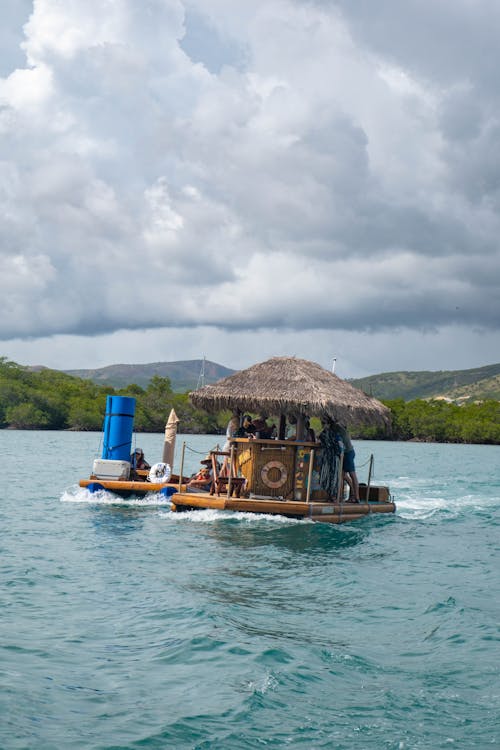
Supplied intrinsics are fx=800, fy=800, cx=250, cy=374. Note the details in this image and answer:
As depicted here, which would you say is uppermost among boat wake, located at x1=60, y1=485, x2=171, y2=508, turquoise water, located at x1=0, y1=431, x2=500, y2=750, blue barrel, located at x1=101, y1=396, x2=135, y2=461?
blue barrel, located at x1=101, y1=396, x2=135, y2=461

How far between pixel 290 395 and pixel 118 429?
281 inches

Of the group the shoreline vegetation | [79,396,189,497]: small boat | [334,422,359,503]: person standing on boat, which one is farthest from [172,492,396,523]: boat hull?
the shoreline vegetation

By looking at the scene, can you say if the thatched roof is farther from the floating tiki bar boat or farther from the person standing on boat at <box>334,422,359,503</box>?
the person standing on boat at <box>334,422,359,503</box>

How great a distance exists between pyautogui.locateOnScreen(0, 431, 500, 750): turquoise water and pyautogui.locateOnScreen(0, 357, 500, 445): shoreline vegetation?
107422 mm

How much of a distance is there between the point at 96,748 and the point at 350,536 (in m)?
12.8

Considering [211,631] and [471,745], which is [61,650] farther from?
[471,745]

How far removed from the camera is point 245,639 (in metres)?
9.73

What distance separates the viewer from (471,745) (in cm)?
690

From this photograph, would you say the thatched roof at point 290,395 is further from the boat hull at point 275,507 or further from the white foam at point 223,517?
the white foam at point 223,517

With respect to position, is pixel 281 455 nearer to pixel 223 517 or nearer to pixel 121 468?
pixel 223 517

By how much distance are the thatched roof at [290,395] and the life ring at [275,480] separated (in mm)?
1341

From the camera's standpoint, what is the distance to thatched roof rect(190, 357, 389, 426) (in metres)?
20.4

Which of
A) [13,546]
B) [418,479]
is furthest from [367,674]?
[418,479]

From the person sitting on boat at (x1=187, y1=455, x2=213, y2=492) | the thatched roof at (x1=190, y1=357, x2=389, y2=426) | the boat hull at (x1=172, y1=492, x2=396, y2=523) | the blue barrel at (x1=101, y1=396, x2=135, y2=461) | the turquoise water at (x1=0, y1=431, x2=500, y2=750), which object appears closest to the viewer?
the turquoise water at (x1=0, y1=431, x2=500, y2=750)
